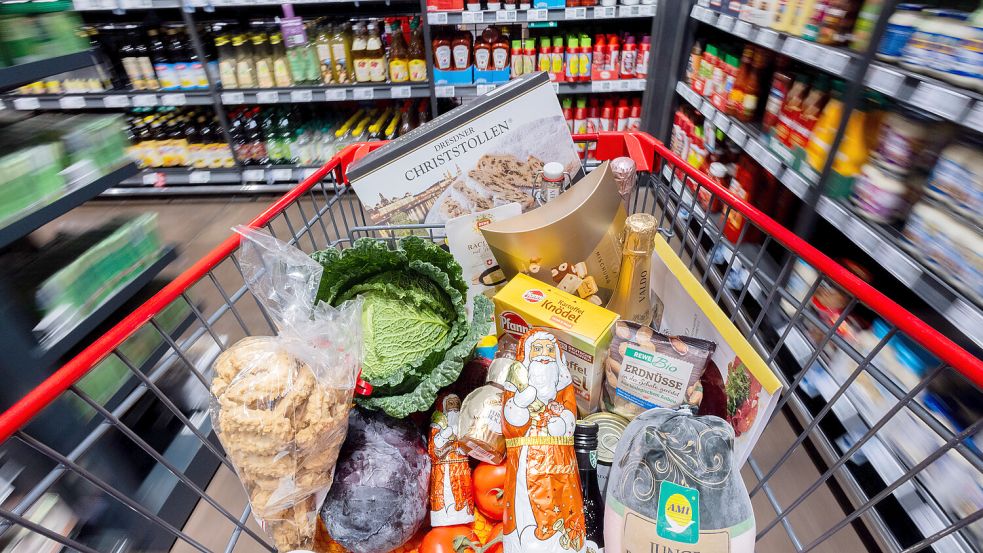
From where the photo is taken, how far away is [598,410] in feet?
3.42

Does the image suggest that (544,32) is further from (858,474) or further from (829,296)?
(858,474)

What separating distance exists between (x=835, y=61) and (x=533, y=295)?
50.5 inches

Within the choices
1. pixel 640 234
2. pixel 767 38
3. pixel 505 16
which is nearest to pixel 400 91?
pixel 505 16

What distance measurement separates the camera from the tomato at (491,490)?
0.94 meters

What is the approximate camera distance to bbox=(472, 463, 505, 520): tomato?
94cm

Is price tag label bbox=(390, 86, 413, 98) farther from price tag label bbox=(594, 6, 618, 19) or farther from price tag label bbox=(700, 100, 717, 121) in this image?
price tag label bbox=(700, 100, 717, 121)

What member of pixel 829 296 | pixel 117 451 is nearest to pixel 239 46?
pixel 117 451

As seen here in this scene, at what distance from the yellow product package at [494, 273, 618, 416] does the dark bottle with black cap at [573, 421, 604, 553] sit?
124mm

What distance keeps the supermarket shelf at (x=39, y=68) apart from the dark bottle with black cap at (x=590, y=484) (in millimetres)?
1629

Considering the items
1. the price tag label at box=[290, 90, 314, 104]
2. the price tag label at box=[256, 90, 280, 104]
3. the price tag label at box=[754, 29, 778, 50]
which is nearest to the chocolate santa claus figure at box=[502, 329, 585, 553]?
the price tag label at box=[754, 29, 778, 50]

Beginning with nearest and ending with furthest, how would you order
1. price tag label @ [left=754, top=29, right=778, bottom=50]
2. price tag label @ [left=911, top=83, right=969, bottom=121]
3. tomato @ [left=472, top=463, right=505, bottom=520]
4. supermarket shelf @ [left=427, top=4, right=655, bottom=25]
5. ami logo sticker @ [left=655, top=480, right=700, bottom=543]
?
ami logo sticker @ [left=655, top=480, right=700, bottom=543] → tomato @ [left=472, top=463, right=505, bottom=520] → price tag label @ [left=911, top=83, right=969, bottom=121] → price tag label @ [left=754, top=29, right=778, bottom=50] → supermarket shelf @ [left=427, top=4, right=655, bottom=25]

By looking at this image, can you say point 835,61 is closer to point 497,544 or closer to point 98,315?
point 497,544

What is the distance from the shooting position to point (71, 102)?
332cm

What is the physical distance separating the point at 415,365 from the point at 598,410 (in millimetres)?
415
